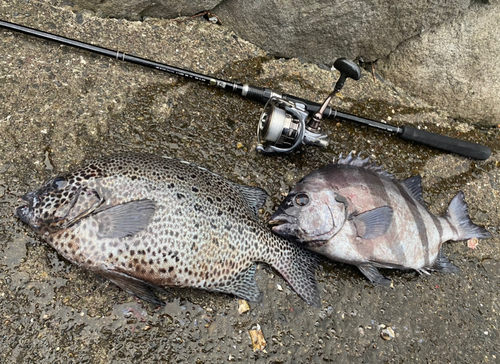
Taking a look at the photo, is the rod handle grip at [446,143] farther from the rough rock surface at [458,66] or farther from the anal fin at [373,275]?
the anal fin at [373,275]

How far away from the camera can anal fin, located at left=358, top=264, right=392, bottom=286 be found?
9.35 ft

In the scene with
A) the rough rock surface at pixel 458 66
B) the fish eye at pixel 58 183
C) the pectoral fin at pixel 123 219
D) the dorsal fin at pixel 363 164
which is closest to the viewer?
the pectoral fin at pixel 123 219

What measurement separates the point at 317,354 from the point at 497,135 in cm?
321

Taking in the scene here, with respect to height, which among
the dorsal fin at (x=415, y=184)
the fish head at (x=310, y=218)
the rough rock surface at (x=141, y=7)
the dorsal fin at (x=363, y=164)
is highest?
the rough rock surface at (x=141, y=7)

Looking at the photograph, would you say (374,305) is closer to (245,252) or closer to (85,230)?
(245,252)

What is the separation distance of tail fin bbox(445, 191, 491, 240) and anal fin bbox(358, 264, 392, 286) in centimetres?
84

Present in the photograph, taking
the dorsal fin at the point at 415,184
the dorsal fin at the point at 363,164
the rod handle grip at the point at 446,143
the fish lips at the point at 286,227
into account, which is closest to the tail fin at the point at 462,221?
the dorsal fin at the point at 415,184

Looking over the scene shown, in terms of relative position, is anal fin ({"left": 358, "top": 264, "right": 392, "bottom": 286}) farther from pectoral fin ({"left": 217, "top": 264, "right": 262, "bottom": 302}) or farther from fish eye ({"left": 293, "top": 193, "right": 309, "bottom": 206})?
pectoral fin ({"left": 217, "top": 264, "right": 262, "bottom": 302})

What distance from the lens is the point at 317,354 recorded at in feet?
8.83

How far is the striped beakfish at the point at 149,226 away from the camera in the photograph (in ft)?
7.46

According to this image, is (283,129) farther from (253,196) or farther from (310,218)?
(310,218)

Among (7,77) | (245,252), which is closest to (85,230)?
(245,252)

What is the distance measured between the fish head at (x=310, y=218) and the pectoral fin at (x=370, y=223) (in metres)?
0.12

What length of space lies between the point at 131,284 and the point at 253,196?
109 centimetres
